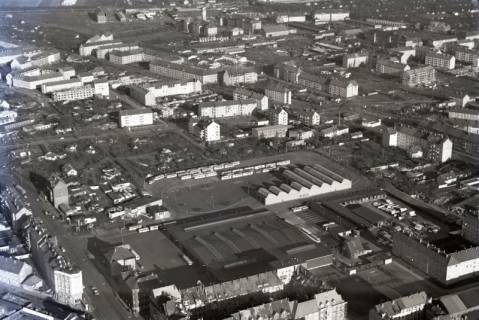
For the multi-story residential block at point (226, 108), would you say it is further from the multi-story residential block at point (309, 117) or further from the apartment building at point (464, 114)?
the apartment building at point (464, 114)

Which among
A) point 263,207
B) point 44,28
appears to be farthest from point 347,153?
point 44,28

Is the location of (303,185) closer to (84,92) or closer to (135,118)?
(135,118)

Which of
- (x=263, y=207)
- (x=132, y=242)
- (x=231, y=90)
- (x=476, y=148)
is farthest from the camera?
(x=231, y=90)

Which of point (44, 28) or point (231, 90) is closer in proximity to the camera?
point (231, 90)

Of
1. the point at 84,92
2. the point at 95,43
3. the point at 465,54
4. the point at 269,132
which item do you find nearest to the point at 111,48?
the point at 95,43

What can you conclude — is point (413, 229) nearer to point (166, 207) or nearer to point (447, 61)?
point (166, 207)

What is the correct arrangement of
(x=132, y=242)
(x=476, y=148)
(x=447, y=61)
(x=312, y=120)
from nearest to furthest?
1. (x=132, y=242)
2. (x=476, y=148)
3. (x=312, y=120)
4. (x=447, y=61)

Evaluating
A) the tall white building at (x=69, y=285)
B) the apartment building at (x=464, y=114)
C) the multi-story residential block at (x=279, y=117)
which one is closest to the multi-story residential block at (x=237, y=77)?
the multi-story residential block at (x=279, y=117)
